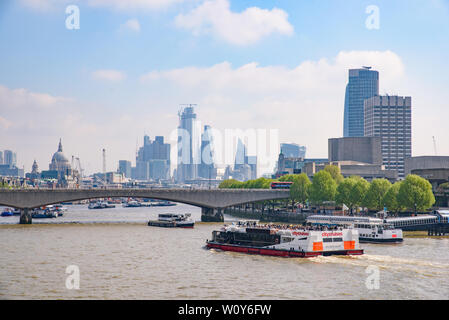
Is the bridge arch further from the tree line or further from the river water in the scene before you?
the river water

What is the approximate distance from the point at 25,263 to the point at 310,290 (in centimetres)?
3186

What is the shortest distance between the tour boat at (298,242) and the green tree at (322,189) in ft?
207

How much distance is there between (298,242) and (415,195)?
1901 inches

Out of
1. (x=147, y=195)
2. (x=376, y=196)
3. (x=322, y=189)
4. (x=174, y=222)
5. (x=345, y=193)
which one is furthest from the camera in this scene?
(x=322, y=189)

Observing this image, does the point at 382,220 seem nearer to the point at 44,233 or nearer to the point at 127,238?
the point at 127,238

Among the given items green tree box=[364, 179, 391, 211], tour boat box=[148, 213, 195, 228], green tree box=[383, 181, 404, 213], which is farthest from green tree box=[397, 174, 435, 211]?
tour boat box=[148, 213, 195, 228]

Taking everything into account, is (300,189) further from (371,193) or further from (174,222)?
(174,222)

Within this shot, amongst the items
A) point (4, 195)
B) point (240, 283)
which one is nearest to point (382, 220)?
point (240, 283)

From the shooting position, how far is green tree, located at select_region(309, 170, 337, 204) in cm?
14300

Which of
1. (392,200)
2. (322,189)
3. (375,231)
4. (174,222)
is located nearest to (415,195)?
(392,200)

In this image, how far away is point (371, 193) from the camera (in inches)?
4892

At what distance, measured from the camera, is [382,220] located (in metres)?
96.2
